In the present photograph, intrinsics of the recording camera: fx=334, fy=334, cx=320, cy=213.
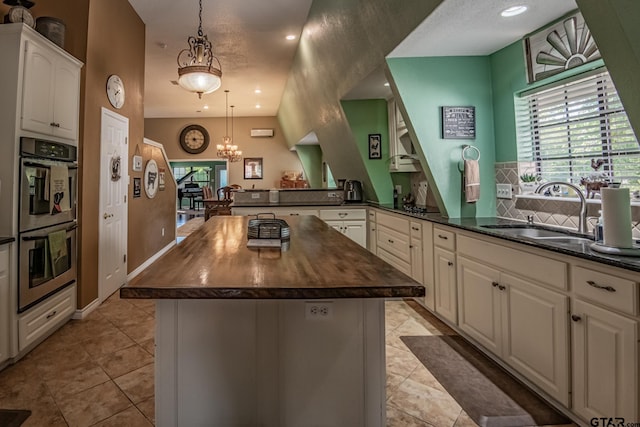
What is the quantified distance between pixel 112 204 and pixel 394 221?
3.07m

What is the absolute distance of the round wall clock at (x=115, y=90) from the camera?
3520 millimetres

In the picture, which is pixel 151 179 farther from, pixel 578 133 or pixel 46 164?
pixel 578 133

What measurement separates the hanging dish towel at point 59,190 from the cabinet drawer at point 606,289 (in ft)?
11.1

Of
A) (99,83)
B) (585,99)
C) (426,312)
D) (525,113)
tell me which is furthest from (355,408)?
(99,83)

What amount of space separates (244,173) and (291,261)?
9461mm

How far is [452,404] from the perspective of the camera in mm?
1835

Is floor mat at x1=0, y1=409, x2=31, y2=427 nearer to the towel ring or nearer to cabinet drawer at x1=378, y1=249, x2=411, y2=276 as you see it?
cabinet drawer at x1=378, y1=249, x2=411, y2=276

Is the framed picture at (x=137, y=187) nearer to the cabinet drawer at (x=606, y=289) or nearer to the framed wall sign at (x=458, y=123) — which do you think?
the framed wall sign at (x=458, y=123)

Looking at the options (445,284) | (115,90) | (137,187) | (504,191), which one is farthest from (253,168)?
(445,284)

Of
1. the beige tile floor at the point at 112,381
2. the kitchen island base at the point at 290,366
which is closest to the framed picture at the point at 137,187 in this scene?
the beige tile floor at the point at 112,381

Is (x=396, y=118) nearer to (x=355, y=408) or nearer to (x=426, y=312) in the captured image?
(x=426, y=312)

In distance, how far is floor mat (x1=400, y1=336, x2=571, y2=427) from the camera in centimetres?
171

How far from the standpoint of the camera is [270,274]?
1214 millimetres

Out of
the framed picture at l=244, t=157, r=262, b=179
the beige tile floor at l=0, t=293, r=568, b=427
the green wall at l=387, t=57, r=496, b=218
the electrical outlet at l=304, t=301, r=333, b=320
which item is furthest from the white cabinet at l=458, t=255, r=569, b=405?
the framed picture at l=244, t=157, r=262, b=179
